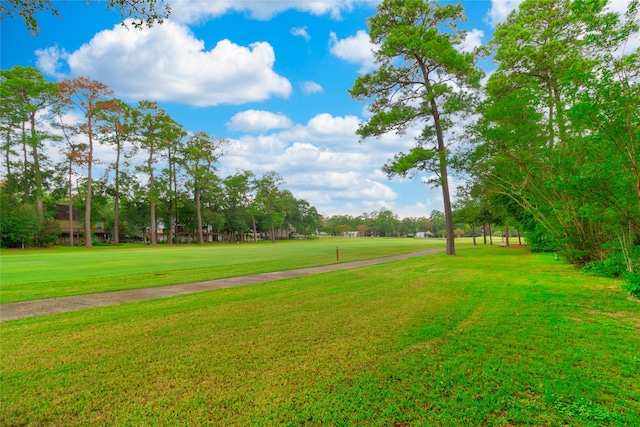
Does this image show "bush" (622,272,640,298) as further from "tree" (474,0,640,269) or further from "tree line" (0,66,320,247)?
"tree line" (0,66,320,247)

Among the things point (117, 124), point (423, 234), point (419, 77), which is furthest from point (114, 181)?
point (423, 234)

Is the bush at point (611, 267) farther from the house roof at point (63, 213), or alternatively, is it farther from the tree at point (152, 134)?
the house roof at point (63, 213)

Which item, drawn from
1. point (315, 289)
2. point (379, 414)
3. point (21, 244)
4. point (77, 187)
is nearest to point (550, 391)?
point (379, 414)

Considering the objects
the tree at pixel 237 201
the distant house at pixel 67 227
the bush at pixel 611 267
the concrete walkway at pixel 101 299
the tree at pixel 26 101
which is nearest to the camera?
the concrete walkway at pixel 101 299

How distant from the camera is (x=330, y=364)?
11.7 feet

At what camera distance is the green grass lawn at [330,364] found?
2639mm

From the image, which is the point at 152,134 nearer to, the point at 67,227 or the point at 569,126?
the point at 67,227

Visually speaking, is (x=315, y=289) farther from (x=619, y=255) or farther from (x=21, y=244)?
(x=21, y=244)

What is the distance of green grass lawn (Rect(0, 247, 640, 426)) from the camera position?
2639 mm

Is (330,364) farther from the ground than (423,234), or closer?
farther from the ground

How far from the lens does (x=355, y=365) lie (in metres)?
3.53

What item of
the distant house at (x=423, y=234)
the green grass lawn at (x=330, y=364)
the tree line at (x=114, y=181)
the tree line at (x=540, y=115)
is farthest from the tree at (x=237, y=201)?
the distant house at (x=423, y=234)

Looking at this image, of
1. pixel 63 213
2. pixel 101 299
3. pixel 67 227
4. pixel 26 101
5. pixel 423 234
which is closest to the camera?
pixel 101 299

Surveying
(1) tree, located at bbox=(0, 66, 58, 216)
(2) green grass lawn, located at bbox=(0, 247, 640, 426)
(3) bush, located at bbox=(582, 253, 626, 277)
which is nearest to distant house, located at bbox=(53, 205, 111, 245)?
(1) tree, located at bbox=(0, 66, 58, 216)
